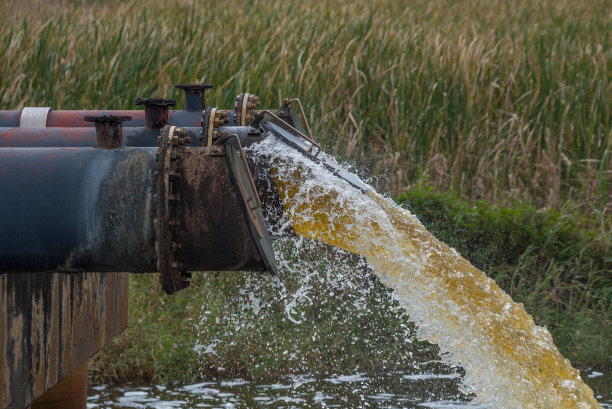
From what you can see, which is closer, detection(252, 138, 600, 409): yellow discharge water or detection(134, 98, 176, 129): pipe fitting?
detection(252, 138, 600, 409): yellow discharge water

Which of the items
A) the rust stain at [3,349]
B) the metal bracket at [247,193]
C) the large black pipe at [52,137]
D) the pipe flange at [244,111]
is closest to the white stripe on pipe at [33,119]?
the large black pipe at [52,137]

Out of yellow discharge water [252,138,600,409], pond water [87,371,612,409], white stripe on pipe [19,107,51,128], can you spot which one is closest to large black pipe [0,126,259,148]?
yellow discharge water [252,138,600,409]

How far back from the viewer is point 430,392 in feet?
16.4

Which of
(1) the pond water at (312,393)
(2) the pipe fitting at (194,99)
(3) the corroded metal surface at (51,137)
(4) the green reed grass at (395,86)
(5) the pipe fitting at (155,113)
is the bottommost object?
(1) the pond water at (312,393)

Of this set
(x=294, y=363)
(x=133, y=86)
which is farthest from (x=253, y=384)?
(x=133, y=86)

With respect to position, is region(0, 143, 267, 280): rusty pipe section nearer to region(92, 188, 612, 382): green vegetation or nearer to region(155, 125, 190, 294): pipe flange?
region(155, 125, 190, 294): pipe flange

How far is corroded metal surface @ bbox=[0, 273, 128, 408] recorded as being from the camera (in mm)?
3141

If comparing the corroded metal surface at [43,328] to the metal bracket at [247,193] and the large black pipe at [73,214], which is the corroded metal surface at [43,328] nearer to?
the large black pipe at [73,214]

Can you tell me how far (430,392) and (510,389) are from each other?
4.48ft

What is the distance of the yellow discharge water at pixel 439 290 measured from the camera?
3.35m

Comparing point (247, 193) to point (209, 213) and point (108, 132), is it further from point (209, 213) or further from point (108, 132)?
point (108, 132)

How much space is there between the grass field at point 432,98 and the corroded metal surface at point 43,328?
1948mm

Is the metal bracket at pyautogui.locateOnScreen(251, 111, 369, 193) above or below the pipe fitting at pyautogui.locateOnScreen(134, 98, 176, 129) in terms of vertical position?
below

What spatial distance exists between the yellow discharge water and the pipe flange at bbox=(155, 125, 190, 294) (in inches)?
26.7
